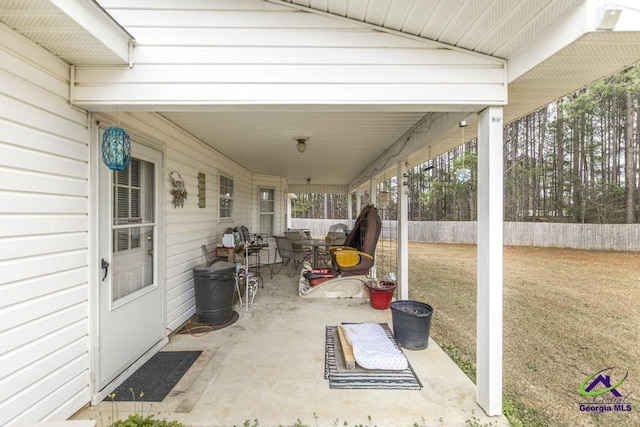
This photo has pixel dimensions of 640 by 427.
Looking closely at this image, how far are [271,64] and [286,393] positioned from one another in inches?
101

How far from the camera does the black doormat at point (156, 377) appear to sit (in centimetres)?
226

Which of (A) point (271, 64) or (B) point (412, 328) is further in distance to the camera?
A: (B) point (412, 328)

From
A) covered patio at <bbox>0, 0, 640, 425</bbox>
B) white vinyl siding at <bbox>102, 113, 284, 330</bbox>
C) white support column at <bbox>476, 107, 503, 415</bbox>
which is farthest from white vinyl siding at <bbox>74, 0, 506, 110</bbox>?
white vinyl siding at <bbox>102, 113, 284, 330</bbox>

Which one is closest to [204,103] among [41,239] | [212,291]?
[41,239]

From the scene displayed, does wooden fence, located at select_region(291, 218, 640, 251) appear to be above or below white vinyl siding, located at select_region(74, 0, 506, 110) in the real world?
below

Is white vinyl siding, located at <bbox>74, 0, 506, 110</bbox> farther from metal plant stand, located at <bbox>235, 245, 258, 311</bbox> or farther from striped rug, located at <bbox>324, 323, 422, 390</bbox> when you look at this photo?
metal plant stand, located at <bbox>235, 245, 258, 311</bbox>

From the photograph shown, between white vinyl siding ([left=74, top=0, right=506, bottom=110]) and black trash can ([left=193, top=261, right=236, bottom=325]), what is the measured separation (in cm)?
223

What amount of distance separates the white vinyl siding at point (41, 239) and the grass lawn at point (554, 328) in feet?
10.6

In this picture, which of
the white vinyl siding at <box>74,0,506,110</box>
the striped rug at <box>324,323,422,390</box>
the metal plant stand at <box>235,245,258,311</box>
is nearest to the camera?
the white vinyl siding at <box>74,0,506,110</box>

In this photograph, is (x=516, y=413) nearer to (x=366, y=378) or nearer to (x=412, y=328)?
(x=412, y=328)

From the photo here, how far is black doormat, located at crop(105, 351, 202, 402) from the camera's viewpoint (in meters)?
2.26

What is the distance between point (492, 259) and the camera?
81.0 inches

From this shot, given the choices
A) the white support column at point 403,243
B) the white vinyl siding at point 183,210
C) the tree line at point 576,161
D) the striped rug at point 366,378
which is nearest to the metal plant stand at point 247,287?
the white vinyl siding at point 183,210

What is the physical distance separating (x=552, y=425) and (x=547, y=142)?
18097 mm
